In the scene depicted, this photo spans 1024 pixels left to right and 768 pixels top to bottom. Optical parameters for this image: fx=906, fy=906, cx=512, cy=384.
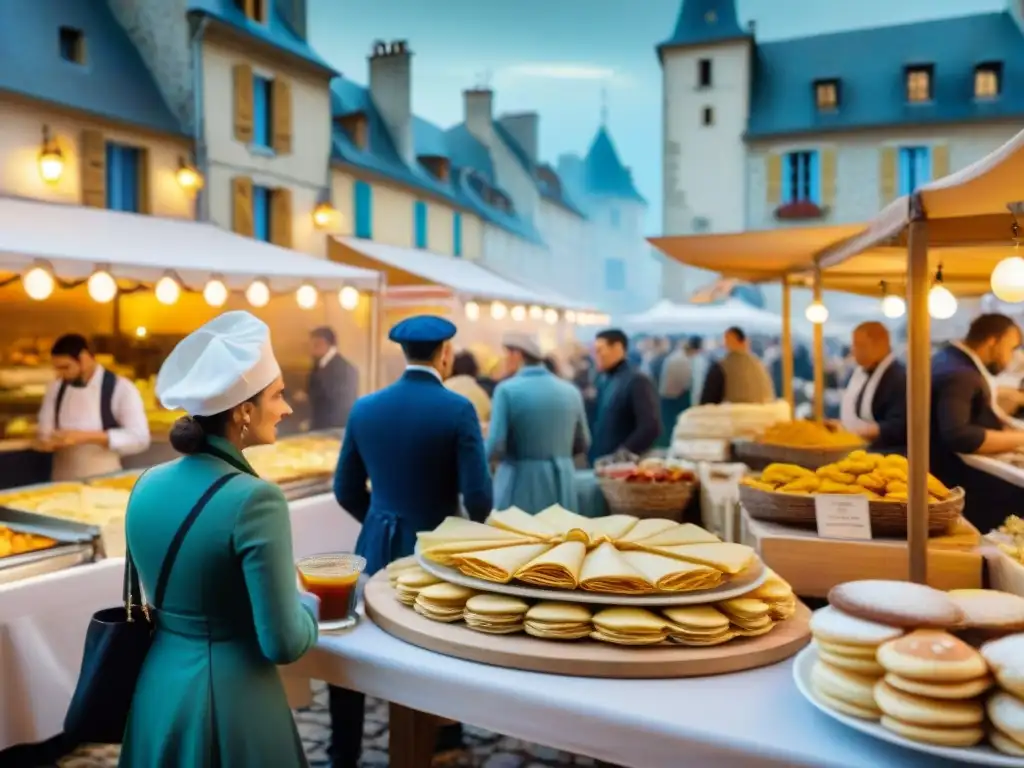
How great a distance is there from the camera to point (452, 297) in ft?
31.6

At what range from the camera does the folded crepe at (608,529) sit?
2.33m

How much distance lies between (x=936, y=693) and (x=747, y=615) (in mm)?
529

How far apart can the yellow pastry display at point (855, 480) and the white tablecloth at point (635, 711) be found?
1.26m

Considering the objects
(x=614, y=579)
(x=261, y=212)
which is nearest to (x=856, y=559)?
(x=614, y=579)

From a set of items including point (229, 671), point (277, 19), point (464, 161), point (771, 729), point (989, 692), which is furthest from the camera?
point (464, 161)

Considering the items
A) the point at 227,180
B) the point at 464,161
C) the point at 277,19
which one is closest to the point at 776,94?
the point at 464,161

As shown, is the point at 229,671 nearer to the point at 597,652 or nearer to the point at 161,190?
the point at 597,652

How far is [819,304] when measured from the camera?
5.39 metres

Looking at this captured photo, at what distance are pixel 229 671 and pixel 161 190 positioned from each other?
966cm

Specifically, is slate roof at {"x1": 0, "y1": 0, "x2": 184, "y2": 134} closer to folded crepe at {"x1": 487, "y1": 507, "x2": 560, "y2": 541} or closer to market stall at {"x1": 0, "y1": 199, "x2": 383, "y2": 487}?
market stall at {"x1": 0, "y1": 199, "x2": 383, "y2": 487}

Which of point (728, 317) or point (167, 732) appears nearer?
point (167, 732)

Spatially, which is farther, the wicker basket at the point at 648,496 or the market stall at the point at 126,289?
the market stall at the point at 126,289

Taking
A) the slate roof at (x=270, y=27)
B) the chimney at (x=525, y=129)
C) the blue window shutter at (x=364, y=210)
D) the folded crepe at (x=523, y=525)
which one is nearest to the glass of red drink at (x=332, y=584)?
the folded crepe at (x=523, y=525)

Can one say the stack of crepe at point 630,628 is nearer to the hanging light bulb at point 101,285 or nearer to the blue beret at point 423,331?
the blue beret at point 423,331
